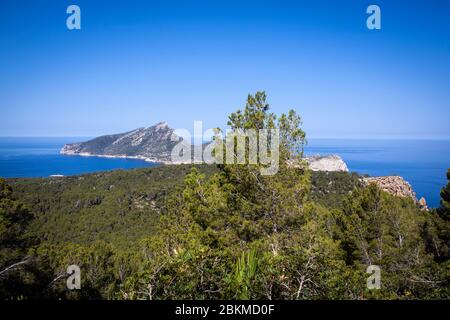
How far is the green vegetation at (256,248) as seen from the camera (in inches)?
161

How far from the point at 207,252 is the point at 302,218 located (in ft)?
13.6

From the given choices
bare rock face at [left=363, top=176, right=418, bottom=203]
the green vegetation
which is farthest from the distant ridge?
the green vegetation

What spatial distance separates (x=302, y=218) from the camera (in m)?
7.82

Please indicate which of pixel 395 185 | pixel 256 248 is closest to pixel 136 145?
pixel 395 185

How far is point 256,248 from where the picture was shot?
6098 millimetres

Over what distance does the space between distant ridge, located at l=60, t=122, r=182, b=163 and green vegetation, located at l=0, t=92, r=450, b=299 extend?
131271 mm

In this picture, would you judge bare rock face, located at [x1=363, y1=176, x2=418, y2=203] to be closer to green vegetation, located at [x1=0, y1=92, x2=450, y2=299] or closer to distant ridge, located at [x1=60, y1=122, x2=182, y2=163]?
green vegetation, located at [x1=0, y1=92, x2=450, y2=299]

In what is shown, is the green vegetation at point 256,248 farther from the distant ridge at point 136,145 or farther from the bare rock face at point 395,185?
the distant ridge at point 136,145

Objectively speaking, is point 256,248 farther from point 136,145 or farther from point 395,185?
point 136,145

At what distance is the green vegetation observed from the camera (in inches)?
161

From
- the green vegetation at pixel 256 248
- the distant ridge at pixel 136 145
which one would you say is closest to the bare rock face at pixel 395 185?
the green vegetation at pixel 256 248

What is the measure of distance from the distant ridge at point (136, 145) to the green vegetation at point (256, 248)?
131 m

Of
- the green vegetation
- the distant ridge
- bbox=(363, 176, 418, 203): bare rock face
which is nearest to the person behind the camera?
the green vegetation
